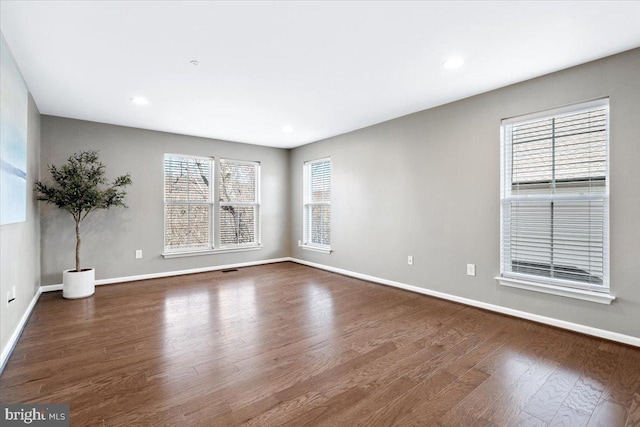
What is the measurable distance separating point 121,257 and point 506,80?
550cm

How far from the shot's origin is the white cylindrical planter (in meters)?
3.83

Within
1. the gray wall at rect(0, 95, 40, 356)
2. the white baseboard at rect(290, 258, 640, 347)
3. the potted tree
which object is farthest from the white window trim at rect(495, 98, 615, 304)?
the potted tree

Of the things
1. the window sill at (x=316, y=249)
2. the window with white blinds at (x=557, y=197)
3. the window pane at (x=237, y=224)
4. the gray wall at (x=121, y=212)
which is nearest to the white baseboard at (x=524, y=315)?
the window with white blinds at (x=557, y=197)

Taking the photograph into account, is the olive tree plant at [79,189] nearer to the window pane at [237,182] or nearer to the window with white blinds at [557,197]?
the window pane at [237,182]

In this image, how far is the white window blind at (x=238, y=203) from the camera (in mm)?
5691

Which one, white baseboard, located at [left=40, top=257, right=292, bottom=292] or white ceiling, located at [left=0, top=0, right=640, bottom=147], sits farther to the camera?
white baseboard, located at [left=40, top=257, right=292, bottom=292]

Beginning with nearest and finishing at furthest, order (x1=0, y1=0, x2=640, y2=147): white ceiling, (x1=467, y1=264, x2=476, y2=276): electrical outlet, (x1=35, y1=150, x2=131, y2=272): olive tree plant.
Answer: (x1=0, y1=0, x2=640, y2=147): white ceiling → (x1=467, y1=264, x2=476, y2=276): electrical outlet → (x1=35, y1=150, x2=131, y2=272): olive tree plant

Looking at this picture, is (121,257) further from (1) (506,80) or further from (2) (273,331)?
(1) (506,80)

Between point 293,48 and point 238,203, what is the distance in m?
3.81

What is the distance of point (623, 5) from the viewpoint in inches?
77.4

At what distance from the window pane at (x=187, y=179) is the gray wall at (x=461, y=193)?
212 centimetres

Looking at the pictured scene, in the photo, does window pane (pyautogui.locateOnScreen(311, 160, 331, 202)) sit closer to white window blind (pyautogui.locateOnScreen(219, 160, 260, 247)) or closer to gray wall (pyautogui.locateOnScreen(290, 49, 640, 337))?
gray wall (pyautogui.locateOnScreen(290, 49, 640, 337))

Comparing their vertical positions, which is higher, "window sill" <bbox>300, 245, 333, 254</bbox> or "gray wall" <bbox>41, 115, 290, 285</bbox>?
"gray wall" <bbox>41, 115, 290, 285</bbox>

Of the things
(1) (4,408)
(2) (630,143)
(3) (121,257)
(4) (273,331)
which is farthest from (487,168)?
(3) (121,257)
